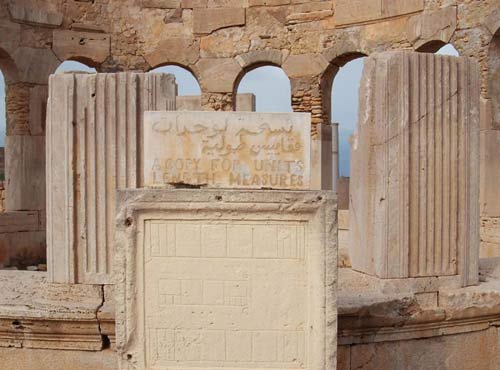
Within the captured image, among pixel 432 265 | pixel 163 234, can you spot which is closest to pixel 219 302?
pixel 163 234

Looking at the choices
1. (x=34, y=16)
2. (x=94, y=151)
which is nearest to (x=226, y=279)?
(x=94, y=151)

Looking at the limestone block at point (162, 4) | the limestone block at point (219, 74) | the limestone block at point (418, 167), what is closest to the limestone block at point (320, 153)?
the limestone block at point (219, 74)

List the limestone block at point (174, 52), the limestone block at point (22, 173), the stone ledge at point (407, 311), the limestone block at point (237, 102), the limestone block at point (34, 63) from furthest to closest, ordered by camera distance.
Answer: the limestone block at point (237, 102)
the limestone block at point (174, 52)
the limestone block at point (34, 63)
the limestone block at point (22, 173)
the stone ledge at point (407, 311)

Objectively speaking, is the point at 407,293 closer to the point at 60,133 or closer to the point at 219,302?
the point at 219,302

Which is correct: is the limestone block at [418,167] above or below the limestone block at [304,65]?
below

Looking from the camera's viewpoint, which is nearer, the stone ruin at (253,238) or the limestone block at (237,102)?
the stone ruin at (253,238)

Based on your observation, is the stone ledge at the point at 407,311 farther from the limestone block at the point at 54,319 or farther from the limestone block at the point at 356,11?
the limestone block at the point at 356,11

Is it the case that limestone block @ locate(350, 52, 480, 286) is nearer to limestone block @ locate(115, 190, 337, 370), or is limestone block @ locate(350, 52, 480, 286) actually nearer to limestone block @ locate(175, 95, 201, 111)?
limestone block @ locate(115, 190, 337, 370)

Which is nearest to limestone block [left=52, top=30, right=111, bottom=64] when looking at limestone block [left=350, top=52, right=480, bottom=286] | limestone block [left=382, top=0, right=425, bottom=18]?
limestone block [left=382, top=0, right=425, bottom=18]

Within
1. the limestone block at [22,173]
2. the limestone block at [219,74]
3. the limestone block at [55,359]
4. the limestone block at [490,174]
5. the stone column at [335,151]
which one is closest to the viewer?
the limestone block at [55,359]

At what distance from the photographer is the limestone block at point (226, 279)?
3055 millimetres

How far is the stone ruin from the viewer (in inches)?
121

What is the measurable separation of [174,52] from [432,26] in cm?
470

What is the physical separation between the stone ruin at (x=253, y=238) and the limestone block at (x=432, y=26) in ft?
16.2
